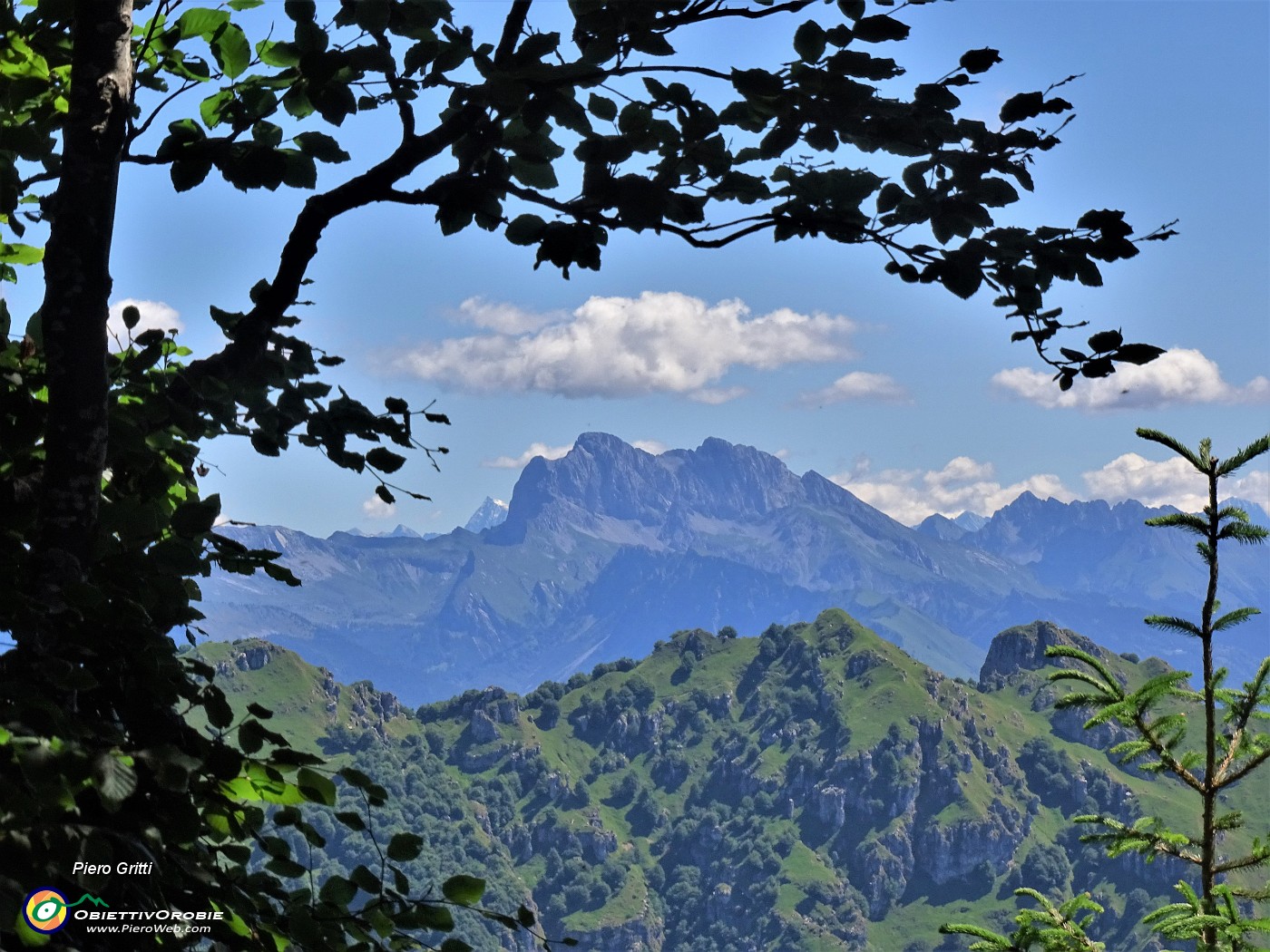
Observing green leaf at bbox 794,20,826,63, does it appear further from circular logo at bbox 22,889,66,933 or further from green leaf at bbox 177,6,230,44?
circular logo at bbox 22,889,66,933


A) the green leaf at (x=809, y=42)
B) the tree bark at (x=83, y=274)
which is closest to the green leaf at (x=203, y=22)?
the tree bark at (x=83, y=274)

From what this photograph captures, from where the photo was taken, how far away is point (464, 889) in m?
4.76

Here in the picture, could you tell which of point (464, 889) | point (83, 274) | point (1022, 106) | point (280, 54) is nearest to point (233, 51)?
point (280, 54)

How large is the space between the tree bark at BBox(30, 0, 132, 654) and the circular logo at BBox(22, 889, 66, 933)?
1.35 m

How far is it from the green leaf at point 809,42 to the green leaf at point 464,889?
11.5 ft

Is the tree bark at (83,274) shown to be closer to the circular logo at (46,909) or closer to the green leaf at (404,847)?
the circular logo at (46,909)

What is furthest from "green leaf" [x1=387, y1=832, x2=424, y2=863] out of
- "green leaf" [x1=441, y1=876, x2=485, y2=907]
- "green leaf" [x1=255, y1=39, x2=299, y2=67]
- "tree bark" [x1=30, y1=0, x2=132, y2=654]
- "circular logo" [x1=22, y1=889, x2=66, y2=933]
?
"green leaf" [x1=255, y1=39, x2=299, y2=67]

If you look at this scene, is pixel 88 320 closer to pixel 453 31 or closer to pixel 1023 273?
pixel 453 31

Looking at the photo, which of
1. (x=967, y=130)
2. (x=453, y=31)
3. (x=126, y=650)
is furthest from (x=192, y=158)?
(x=967, y=130)

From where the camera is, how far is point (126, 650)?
14.6 ft

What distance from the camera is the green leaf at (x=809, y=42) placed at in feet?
14.5

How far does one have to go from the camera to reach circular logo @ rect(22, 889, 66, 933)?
3.89m

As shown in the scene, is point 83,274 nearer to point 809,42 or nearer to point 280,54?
point 280,54

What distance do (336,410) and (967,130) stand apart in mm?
3481
